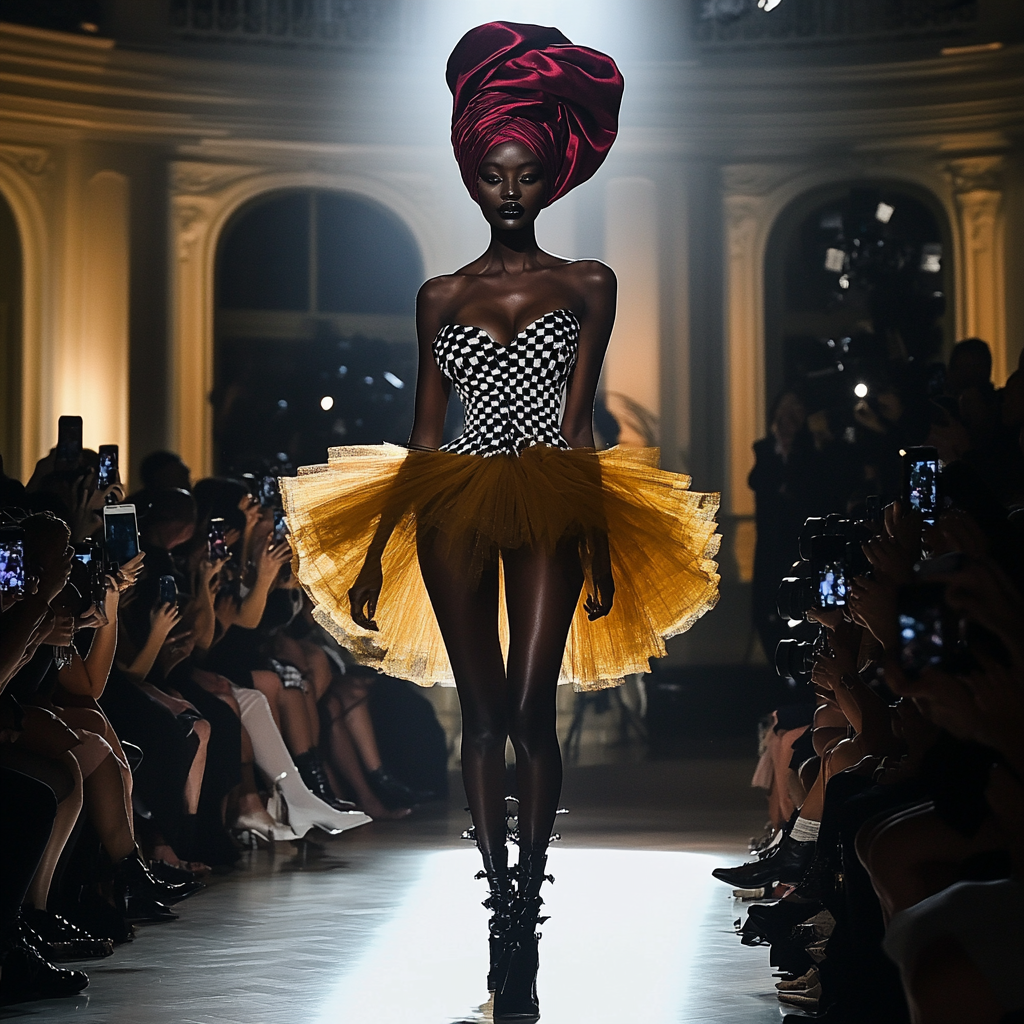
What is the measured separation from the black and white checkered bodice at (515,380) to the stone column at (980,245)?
22.6ft

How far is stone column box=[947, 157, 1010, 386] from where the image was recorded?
9719 millimetres

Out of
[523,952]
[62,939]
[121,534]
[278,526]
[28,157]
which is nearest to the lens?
[523,952]

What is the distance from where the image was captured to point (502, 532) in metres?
3.06

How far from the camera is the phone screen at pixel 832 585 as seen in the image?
3.53 meters

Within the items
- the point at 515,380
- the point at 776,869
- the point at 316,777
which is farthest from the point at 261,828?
the point at 515,380

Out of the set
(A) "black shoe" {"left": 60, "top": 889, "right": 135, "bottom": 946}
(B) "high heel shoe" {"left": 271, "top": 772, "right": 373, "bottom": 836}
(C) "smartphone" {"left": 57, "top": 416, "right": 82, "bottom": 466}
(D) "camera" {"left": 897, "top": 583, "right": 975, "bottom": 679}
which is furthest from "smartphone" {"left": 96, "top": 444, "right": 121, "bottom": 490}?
(D) "camera" {"left": 897, "top": 583, "right": 975, "bottom": 679}

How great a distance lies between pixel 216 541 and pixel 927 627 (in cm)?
362

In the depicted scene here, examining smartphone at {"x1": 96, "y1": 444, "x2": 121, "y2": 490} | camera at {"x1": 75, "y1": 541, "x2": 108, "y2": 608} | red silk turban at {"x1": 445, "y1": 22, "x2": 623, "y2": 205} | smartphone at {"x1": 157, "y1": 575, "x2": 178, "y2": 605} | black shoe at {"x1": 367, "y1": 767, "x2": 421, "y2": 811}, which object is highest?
red silk turban at {"x1": 445, "y1": 22, "x2": 623, "y2": 205}

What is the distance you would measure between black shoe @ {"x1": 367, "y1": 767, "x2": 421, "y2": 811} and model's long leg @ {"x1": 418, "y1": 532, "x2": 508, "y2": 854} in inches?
111

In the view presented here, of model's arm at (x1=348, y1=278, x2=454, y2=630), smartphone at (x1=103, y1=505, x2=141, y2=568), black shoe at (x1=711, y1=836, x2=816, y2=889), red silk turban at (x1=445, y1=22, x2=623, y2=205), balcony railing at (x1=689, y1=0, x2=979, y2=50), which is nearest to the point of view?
model's arm at (x1=348, y1=278, x2=454, y2=630)

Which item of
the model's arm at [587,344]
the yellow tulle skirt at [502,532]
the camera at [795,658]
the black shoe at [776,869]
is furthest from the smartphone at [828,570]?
the model's arm at [587,344]

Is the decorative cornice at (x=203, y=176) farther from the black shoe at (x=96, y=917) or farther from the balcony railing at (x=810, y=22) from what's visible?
the black shoe at (x=96, y=917)

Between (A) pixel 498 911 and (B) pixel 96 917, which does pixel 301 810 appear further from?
(A) pixel 498 911

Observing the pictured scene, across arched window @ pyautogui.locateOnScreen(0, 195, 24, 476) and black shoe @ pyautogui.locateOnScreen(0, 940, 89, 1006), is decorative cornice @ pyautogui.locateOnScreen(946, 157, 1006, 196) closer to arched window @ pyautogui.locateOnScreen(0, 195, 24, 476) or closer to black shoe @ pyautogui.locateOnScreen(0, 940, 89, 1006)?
arched window @ pyautogui.locateOnScreen(0, 195, 24, 476)
